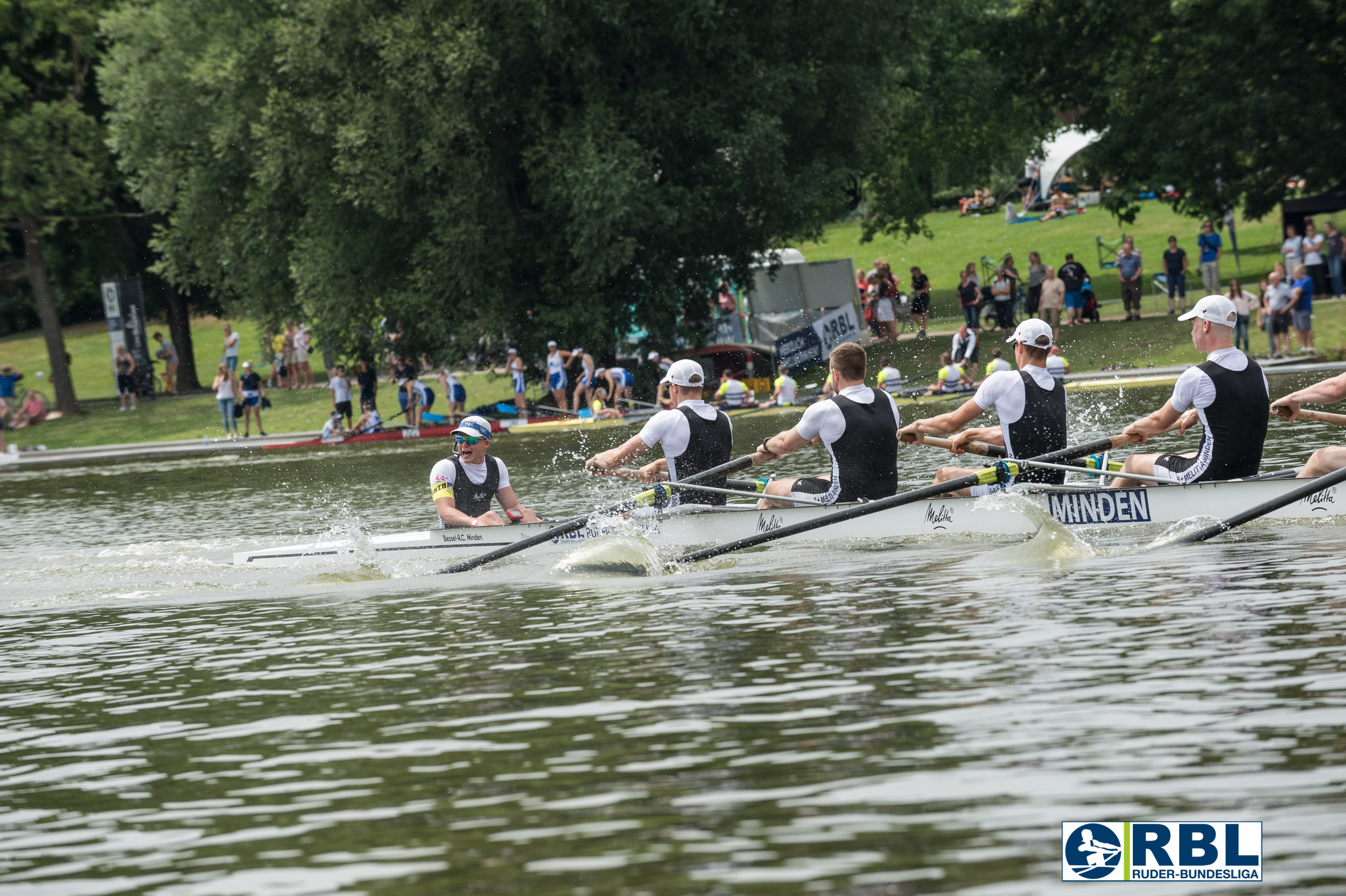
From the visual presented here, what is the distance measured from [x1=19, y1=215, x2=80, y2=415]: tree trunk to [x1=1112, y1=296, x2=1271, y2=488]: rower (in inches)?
1674

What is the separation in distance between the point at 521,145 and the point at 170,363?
1928 cm

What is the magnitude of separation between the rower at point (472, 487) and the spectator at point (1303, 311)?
21030 mm

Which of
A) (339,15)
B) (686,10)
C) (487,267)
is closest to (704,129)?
(686,10)

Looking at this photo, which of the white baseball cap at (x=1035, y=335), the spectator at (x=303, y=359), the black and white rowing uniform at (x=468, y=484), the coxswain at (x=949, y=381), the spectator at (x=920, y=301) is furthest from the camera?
the spectator at (x=303, y=359)

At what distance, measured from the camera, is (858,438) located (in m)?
12.8

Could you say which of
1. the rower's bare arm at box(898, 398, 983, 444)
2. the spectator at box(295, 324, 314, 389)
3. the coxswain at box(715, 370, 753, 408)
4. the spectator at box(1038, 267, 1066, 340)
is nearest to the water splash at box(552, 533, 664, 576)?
the rower's bare arm at box(898, 398, 983, 444)

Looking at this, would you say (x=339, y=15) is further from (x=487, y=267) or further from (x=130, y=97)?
(x=130, y=97)

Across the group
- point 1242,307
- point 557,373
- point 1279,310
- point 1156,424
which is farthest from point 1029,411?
point 557,373

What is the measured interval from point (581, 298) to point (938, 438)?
24.4m

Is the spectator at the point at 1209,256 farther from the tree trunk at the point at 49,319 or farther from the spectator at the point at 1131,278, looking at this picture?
the tree trunk at the point at 49,319

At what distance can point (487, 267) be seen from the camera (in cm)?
3722

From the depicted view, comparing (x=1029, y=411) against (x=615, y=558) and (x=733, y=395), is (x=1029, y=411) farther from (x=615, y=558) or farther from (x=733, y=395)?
(x=733, y=395)

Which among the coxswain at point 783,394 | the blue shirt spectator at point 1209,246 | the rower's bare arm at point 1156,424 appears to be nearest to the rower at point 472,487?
the rower's bare arm at point 1156,424

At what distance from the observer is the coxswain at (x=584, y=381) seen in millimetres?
36344
